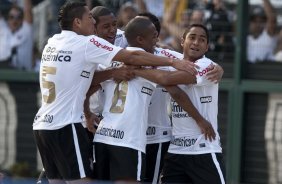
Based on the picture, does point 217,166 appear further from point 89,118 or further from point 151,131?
point 89,118

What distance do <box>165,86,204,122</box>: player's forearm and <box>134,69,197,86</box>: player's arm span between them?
0.37 feet

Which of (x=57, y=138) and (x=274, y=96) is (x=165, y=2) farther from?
(x=57, y=138)

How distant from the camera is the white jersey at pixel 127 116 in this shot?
749cm

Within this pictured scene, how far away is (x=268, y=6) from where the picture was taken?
1141 centimetres

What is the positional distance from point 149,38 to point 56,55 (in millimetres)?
769

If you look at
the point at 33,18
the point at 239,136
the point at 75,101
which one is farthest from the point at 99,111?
the point at 33,18

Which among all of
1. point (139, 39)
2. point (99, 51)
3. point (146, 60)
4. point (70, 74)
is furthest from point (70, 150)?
point (139, 39)

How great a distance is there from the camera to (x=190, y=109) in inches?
302

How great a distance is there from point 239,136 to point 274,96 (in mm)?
655

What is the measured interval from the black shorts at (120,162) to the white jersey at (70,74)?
1.11 ft

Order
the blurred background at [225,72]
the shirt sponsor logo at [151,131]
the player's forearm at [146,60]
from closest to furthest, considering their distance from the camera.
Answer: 1. the player's forearm at [146,60]
2. the shirt sponsor logo at [151,131]
3. the blurred background at [225,72]

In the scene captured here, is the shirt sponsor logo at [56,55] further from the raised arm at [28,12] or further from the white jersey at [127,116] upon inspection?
the raised arm at [28,12]

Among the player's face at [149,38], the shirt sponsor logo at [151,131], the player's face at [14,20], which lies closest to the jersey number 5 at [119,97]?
the player's face at [149,38]

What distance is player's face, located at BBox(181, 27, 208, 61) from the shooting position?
25.5 ft
